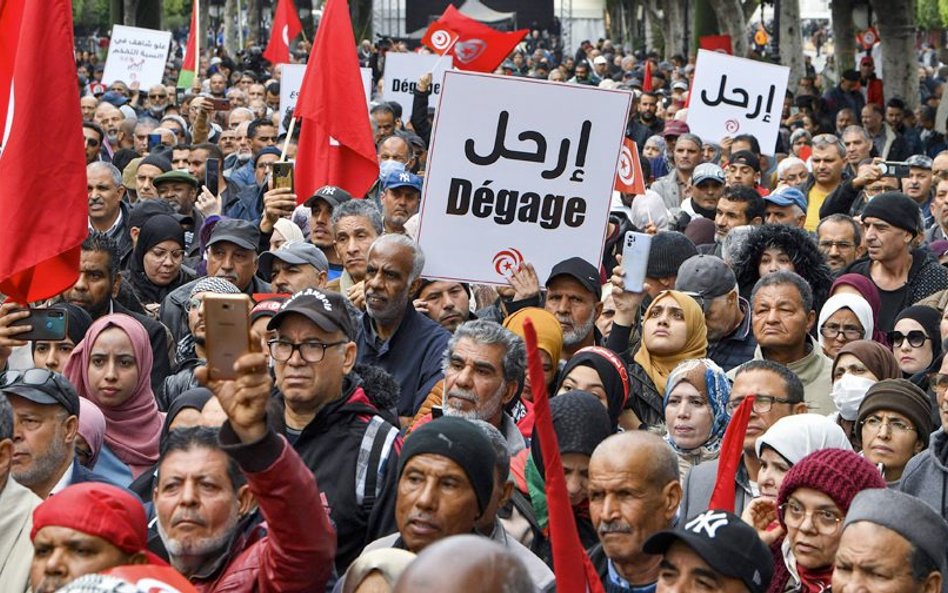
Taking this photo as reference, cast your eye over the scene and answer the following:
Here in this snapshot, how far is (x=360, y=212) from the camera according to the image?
28.1ft

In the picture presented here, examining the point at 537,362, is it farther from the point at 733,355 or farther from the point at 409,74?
the point at 409,74

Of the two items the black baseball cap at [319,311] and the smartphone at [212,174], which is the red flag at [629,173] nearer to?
the smartphone at [212,174]

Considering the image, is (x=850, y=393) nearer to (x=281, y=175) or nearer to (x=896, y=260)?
(x=896, y=260)

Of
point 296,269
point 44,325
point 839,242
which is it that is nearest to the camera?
point 44,325

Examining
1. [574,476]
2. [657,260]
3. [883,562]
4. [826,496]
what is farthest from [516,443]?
[657,260]

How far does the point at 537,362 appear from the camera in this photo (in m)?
3.98

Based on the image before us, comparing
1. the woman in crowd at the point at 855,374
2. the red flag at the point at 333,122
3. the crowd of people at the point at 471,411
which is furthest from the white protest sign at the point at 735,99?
the woman in crowd at the point at 855,374

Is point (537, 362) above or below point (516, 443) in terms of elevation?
above

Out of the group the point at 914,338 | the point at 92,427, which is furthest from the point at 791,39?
the point at 92,427

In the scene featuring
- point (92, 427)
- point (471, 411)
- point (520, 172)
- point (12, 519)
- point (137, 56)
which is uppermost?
point (520, 172)

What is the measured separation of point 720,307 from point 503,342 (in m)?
1.89

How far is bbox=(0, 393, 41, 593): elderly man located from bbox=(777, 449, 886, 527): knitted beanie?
2126 mm

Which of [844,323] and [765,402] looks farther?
[844,323]

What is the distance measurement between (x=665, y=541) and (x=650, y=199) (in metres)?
7.31
